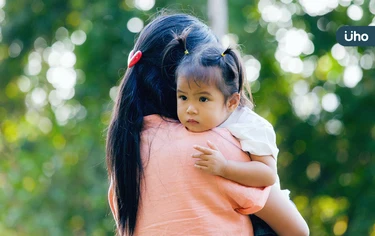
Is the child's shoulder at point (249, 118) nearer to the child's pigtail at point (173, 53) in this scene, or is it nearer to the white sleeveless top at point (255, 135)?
the white sleeveless top at point (255, 135)

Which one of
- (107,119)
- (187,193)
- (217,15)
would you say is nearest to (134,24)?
(107,119)

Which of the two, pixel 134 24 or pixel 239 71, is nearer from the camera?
pixel 239 71

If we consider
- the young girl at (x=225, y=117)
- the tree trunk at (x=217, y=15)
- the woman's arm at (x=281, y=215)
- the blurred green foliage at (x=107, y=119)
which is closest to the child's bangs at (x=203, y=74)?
the young girl at (x=225, y=117)

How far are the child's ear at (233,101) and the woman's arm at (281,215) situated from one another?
0.21 m

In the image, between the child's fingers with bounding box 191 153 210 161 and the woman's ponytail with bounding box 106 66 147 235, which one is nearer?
the child's fingers with bounding box 191 153 210 161

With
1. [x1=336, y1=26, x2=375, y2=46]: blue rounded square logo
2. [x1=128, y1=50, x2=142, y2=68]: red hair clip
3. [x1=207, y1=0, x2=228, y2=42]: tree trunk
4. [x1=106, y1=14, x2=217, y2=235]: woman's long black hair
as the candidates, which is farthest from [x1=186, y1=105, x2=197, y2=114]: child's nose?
[x1=207, y1=0, x2=228, y2=42]: tree trunk

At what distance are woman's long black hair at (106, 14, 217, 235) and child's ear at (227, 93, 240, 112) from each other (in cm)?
14

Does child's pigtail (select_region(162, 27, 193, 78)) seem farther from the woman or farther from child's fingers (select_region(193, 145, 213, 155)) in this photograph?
child's fingers (select_region(193, 145, 213, 155))

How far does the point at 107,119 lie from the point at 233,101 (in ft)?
24.5

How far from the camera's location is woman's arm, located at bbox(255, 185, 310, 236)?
1.96 meters

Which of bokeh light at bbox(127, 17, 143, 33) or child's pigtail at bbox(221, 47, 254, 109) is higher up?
child's pigtail at bbox(221, 47, 254, 109)

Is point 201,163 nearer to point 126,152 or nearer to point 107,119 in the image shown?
point 126,152

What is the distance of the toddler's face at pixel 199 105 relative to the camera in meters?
1.95

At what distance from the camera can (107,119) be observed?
9406 millimetres
